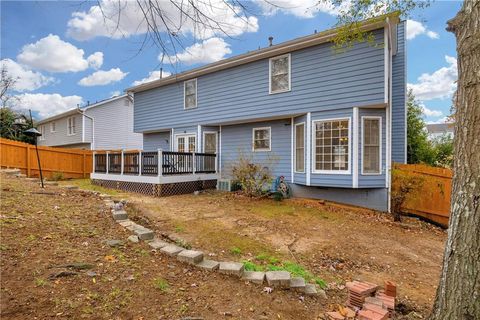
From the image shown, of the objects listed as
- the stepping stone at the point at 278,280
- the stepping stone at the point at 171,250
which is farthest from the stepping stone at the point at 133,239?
the stepping stone at the point at 278,280

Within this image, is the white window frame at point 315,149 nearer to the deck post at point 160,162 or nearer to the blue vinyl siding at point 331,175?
the blue vinyl siding at point 331,175

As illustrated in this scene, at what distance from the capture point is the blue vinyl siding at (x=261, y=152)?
10.1 m

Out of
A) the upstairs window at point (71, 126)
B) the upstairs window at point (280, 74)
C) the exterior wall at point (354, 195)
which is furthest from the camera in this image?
the upstairs window at point (71, 126)

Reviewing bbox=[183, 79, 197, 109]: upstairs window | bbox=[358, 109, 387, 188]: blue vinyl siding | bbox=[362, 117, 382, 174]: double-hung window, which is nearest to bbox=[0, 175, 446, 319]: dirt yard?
bbox=[358, 109, 387, 188]: blue vinyl siding

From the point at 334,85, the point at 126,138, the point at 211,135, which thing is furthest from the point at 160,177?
the point at 126,138

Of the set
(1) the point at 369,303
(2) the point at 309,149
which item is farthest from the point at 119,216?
(2) the point at 309,149

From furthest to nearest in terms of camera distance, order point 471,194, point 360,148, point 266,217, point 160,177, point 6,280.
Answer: point 160,177 → point 360,148 → point 266,217 → point 6,280 → point 471,194

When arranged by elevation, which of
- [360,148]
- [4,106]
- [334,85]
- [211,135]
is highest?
[4,106]

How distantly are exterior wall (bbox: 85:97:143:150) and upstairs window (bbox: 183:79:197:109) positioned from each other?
34.1 ft

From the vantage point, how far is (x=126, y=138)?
21812 mm

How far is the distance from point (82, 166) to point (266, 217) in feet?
43.4

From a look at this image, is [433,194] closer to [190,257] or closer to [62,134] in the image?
[190,257]

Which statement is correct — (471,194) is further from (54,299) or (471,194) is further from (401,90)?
(401,90)

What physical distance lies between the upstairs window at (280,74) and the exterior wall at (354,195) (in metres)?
3.78
